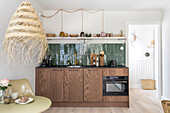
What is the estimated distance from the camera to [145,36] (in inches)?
238

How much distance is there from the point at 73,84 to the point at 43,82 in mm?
732

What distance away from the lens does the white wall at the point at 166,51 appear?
3.98 meters

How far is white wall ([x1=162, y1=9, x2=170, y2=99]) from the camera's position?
3.98 meters

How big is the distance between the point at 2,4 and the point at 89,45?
98.0 inches

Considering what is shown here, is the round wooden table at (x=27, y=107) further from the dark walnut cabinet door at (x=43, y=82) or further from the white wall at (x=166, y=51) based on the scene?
the white wall at (x=166, y=51)

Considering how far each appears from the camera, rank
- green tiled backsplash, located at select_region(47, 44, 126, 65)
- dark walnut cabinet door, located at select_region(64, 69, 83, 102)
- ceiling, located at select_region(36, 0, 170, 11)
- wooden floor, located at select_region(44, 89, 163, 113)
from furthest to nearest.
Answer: green tiled backsplash, located at select_region(47, 44, 126, 65) → dark walnut cabinet door, located at select_region(64, 69, 83, 102) → ceiling, located at select_region(36, 0, 170, 11) → wooden floor, located at select_region(44, 89, 163, 113)

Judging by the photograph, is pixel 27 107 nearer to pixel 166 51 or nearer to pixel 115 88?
pixel 115 88

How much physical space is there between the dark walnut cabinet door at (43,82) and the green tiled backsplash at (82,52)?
0.70 m

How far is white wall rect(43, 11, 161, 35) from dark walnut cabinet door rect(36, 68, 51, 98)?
1257 mm

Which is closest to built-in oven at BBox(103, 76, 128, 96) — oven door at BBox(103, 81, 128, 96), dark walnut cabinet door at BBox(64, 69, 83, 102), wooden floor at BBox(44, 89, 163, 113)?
oven door at BBox(103, 81, 128, 96)

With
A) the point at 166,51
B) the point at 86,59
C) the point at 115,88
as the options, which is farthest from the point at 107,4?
the point at 115,88

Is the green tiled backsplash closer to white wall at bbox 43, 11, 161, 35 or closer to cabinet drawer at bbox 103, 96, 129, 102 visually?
white wall at bbox 43, 11, 161, 35

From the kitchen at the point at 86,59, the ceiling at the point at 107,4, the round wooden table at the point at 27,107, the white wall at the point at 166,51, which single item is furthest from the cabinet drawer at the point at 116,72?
the round wooden table at the point at 27,107

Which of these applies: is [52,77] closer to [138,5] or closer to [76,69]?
[76,69]
